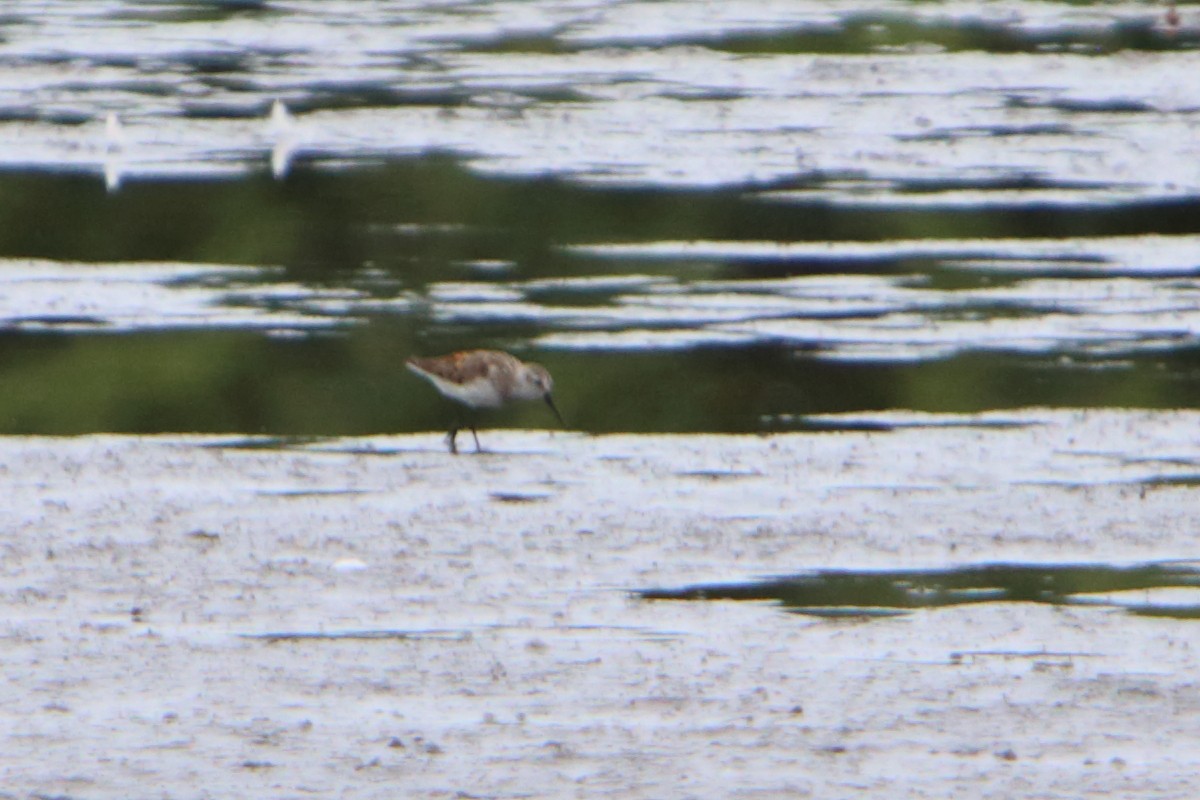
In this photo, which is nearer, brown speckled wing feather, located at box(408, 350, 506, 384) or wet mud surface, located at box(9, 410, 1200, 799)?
wet mud surface, located at box(9, 410, 1200, 799)

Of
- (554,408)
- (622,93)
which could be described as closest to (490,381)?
(554,408)

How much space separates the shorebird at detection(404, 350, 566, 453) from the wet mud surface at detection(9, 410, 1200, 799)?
216mm

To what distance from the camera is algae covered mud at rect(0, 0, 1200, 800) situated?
24.0ft

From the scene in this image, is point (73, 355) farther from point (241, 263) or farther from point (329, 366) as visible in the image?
point (241, 263)

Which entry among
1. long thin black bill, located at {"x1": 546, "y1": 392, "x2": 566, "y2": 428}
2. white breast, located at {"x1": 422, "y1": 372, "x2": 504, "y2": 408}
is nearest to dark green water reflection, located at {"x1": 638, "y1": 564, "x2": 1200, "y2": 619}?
long thin black bill, located at {"x1": 546, "y1": 392, "x2": 566, "y2": 428}

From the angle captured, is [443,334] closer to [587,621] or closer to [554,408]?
[554,408]

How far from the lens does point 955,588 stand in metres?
8.92

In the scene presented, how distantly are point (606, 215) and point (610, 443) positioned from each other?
6.93 m

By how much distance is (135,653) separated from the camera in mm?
8062

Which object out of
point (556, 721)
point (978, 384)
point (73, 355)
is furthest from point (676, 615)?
point (73, 355)

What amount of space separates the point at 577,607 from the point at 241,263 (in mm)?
8497

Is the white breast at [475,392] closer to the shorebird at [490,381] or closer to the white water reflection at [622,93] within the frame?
the shorebird at [490,381]

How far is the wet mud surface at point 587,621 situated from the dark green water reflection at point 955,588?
0.21 feet

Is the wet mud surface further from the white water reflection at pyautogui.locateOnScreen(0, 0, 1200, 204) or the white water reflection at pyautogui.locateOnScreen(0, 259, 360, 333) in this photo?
the white water reflection at pyautogui.locateOnScreen(0, 0, 1200, 204)
